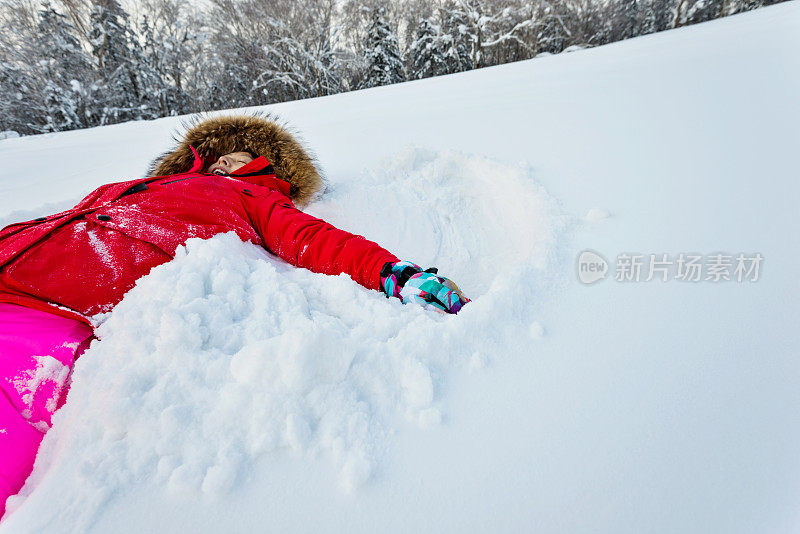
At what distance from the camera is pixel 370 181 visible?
1874 millimetres

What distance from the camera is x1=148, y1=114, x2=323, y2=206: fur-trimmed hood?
177 centimetres

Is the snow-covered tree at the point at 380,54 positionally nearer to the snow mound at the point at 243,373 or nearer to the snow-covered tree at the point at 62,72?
the snow-covered tree at the point at 62,72

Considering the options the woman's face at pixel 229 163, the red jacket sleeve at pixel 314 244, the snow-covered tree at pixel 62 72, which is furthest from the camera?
the snow-covered tree at pixel 62 72

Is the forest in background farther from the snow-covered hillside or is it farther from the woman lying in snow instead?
the snow-covered hillside

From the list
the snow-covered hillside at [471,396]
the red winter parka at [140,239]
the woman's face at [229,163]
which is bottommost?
the snow-covered hillside at [471,396]

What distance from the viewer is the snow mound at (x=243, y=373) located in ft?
1.86

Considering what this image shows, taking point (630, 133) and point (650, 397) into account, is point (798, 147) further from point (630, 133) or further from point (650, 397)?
point (650, 397)

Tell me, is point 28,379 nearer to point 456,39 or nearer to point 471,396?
point 471,396

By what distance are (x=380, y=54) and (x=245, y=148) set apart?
15195 mm

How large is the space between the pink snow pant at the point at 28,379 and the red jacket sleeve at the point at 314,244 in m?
0.56

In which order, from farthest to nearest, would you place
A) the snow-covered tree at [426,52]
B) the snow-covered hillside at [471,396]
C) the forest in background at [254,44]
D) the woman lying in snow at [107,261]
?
the snow-covered tree at [426,52]
the forest in background at [254,44]
the woman lying in snow at [107,261]
the snow-covered hillside at [471,396]

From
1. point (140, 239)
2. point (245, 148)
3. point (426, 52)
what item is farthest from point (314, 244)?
point (426, 52)

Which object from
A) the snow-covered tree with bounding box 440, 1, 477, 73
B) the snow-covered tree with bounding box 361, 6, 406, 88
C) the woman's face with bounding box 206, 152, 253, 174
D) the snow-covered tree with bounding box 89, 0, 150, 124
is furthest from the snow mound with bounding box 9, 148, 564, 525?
the snow-covered tree with bounding box 440, 1, 477, 73

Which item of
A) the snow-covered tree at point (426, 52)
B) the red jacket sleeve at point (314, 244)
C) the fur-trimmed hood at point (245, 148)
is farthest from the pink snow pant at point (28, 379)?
the snow-covered tree at point (426, 52)
